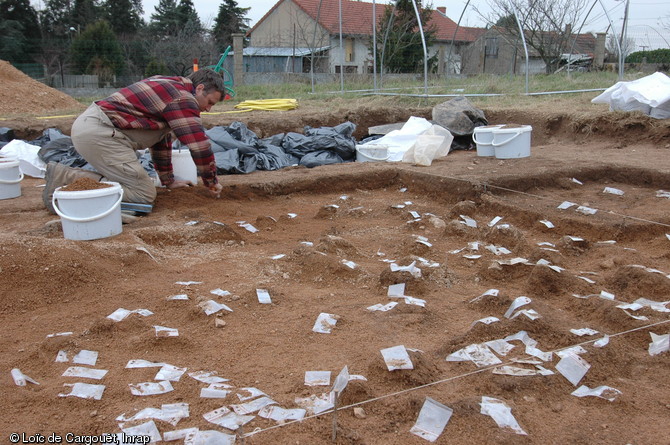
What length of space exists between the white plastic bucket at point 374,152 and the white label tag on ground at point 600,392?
545 cm

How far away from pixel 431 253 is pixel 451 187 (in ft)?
6.16

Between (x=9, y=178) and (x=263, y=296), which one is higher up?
(x=9, y=178)

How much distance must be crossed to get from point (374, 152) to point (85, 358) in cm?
553

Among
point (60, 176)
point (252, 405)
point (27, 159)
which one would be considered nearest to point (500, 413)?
point (252, 405)

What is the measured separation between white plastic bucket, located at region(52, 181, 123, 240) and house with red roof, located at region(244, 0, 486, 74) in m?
15.7

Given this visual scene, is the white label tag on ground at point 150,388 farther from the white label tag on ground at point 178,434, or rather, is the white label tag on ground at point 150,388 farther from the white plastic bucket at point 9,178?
the white plastic bucket at point 9,178

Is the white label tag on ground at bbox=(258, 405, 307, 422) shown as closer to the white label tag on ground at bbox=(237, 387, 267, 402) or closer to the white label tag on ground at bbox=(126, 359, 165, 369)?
the white label tag on ground at bbox=(237, 387, 267, 402)

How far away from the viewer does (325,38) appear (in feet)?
80.2

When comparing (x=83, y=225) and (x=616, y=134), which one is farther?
(x=616, y=134)

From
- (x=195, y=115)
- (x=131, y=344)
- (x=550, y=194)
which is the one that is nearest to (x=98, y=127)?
(x=195, y=115)

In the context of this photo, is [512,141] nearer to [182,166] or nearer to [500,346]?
[182,166]

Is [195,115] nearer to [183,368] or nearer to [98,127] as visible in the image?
[98,127]

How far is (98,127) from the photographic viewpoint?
4508 mm

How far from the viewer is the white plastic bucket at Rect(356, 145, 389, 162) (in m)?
7.50
